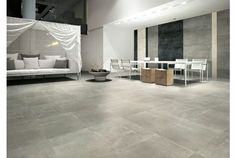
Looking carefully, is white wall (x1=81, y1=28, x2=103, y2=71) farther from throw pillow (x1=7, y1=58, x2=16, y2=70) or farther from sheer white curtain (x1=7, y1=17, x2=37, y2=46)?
sheer white curtain (x1=7, y1=17, x2=37, y2=46)

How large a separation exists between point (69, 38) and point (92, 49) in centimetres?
339

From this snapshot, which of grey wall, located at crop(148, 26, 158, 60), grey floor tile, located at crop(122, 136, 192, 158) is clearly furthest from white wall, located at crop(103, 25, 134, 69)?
grey floor tile, located at crop(122, 136, 192, 158)

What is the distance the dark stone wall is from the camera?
7.21 m

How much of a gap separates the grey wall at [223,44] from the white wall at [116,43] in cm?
429

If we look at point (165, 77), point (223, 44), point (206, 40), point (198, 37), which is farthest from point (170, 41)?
point (165, 77)

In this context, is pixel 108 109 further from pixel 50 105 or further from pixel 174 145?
pixel 174 145

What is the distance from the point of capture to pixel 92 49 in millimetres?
8578

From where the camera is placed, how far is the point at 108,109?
234 cm

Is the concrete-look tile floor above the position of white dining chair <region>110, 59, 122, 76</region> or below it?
below

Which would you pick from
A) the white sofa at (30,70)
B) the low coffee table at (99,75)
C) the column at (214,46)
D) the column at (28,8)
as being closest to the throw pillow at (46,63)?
the white sofa at (30,70)

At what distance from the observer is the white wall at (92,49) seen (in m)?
8.01

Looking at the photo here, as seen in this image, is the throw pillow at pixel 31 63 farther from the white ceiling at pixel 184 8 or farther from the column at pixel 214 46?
the column at pixel 214 46

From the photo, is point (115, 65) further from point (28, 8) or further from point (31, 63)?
point (28, 8)

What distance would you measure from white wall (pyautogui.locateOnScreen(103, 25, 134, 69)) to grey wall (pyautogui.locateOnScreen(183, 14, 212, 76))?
295 cm
